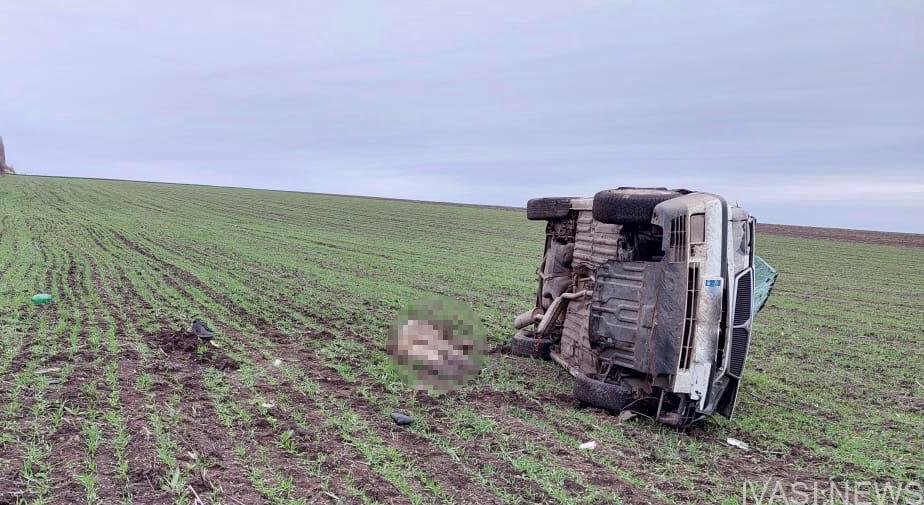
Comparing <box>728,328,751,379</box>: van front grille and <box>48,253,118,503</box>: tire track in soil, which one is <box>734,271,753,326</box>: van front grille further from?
<box>48,253,118,503</box>: tire track in soil

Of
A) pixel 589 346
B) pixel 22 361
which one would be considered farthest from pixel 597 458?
pixel 22 361

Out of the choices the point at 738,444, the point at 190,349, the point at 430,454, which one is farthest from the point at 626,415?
the point at 190,349

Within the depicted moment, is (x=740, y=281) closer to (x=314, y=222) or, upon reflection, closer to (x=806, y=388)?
(x=806, y=388)

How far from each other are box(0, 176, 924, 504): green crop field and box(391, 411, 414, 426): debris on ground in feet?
0.33

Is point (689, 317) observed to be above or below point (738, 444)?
above

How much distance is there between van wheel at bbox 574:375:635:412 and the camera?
502cm

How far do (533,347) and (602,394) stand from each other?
1.96 metres

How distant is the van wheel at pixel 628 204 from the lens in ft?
16.6

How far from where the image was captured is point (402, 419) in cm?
450

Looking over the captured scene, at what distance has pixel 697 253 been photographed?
15.2 ft

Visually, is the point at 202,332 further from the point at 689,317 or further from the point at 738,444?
the point at 738,444

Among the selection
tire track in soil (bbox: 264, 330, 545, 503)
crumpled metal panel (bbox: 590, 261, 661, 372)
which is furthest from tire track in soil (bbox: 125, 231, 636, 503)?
crumpled metal panel (bbox: 590, 261, 661, 372)

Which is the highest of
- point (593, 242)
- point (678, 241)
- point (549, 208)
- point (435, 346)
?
point (549, 208)

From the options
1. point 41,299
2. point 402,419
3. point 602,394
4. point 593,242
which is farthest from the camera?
point 41,299
